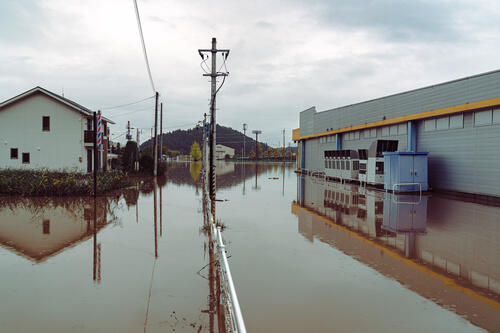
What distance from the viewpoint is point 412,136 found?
2478 centimetres

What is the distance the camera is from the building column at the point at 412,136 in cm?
2464

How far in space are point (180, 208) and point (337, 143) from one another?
25.0 metres

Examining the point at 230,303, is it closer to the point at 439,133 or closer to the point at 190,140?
the point at 439,133

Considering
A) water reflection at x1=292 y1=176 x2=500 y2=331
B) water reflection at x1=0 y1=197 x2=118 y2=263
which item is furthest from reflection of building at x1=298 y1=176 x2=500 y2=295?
water reflection at x1=0 y1=197 x2=118 y2=263

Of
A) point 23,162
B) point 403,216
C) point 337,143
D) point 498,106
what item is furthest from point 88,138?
point 498,106

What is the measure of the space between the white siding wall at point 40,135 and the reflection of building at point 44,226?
50.8ft

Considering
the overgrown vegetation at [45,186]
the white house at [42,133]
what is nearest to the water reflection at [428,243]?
the overgrown vegetation at [45,186]

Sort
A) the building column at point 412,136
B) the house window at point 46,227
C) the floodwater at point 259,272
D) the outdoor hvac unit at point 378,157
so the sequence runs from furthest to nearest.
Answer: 1. the building column at point 412,136
2. the outdoor hvac unit at point 378,157
3. the house window at point 46,227
4. the floodwater at point 259,272

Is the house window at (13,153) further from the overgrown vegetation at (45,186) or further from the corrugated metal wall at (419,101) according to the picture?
the corrugated metal wall at (419,101)

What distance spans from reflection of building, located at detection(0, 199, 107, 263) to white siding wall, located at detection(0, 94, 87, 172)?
15482 millimetres

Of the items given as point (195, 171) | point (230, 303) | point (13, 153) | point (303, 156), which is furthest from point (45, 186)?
point (303, 156)

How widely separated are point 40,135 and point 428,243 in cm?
2968

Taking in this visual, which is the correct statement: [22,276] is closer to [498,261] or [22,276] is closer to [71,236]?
[71,236]

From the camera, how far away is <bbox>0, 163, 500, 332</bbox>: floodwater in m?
4.78
